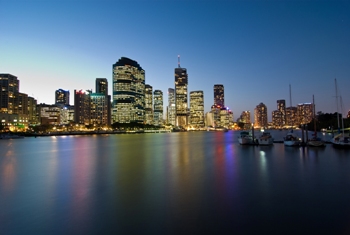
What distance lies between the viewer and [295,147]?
49.3 meters

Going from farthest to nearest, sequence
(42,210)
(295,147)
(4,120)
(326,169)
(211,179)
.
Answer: (4,120) → (295,147) → (326,169) → (211,179) → (42,210)

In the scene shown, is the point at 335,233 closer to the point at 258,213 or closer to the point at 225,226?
the point at 258,213

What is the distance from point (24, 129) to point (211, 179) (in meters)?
197

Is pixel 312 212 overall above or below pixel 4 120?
below

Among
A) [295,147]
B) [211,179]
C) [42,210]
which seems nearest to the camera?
[42,210]

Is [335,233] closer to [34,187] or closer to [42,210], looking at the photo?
[42,210]

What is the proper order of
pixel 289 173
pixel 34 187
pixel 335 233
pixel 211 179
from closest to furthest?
pixel 335 233 < pixel 34 187 < pixel 211 179 < pixel 289 173

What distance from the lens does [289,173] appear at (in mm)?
25047

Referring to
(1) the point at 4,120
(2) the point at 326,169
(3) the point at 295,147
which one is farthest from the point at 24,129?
(2) the point at 326,169

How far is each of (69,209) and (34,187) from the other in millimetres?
8009

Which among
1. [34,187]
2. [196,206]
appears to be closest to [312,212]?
[196,206]

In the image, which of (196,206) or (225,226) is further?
(196,206)

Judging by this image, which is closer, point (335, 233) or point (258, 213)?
point (335, 233)

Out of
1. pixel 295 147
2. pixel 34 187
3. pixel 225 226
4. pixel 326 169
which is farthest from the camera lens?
pixel 295 147
